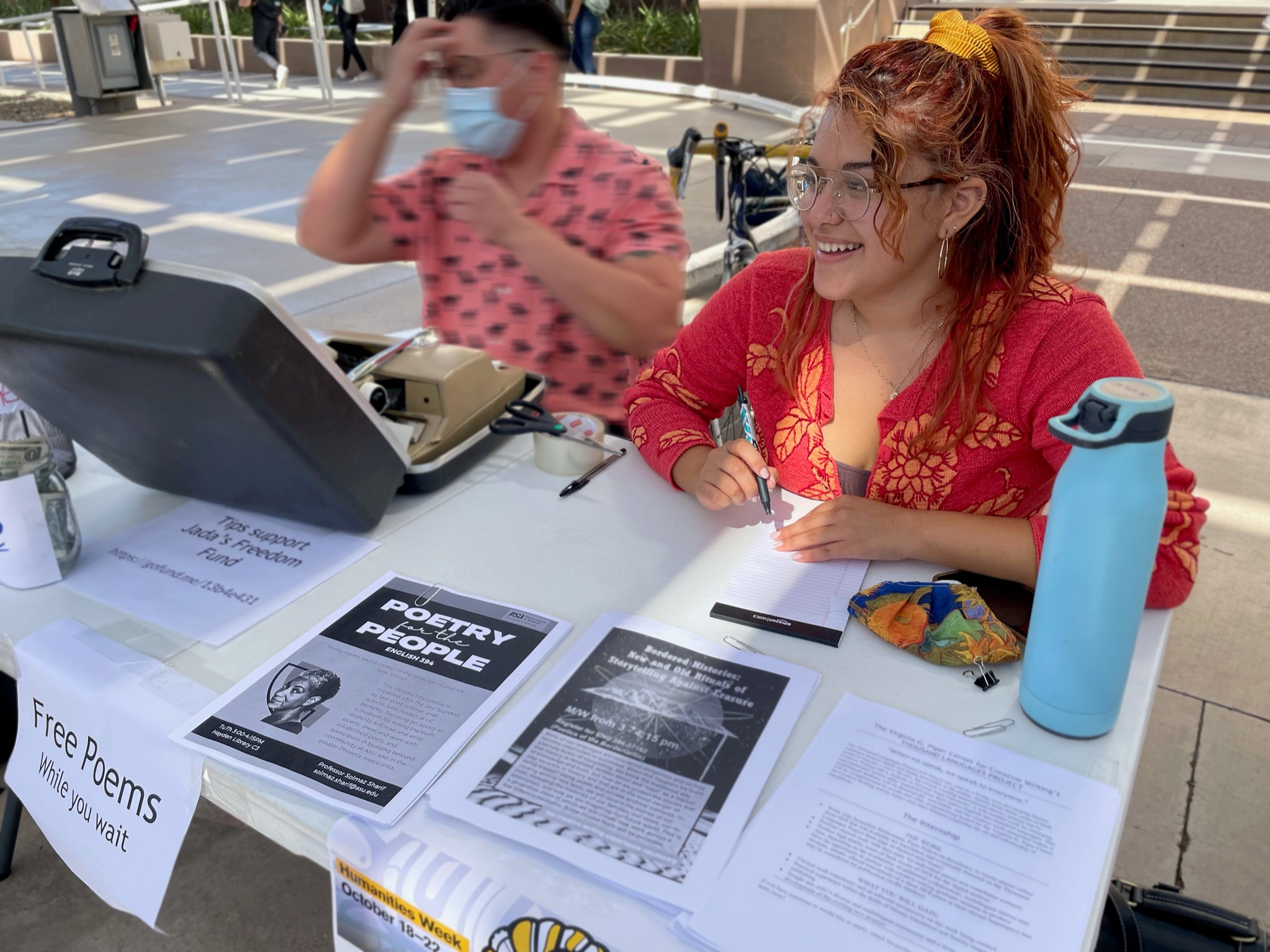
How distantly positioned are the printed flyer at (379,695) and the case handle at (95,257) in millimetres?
432

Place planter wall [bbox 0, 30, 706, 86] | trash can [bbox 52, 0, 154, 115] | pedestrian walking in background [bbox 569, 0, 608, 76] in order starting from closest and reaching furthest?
trash can [bbox 52, 0, 154, 115]
pedestrian walking in background [bbox 569, 0, 608, 76]
planter wall [bbox 0, 30, 706, 86]

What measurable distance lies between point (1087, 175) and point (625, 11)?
8333mm

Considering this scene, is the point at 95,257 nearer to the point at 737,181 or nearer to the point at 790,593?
the point at 790,593

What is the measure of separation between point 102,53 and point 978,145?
936cm

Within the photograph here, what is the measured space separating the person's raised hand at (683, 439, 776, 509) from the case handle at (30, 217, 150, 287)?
73 cm

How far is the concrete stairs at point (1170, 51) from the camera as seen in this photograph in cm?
873

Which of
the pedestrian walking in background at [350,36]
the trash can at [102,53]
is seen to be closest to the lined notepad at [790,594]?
the trash can at [102,53]

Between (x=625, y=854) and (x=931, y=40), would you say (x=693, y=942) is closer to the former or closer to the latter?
(x=625, y=854)

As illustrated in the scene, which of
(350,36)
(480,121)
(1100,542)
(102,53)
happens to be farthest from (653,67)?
(1100,542)

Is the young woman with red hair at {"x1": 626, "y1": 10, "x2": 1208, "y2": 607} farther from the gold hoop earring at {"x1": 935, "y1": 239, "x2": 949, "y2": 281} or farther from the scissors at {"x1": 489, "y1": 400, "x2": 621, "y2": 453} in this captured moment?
the scissors at {"x1": 489, "y1": 400, "x2": 621, "y2": 453}

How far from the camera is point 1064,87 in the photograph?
3.97 feet

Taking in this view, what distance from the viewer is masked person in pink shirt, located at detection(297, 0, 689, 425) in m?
1.32

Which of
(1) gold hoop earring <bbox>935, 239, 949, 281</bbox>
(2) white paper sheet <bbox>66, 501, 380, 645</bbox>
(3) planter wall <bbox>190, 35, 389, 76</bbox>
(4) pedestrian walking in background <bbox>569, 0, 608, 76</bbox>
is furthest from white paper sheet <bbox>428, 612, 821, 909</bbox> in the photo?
(3) planter wall <bbox>190, 35, 389, 76</bbox>

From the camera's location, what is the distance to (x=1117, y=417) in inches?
30.1
